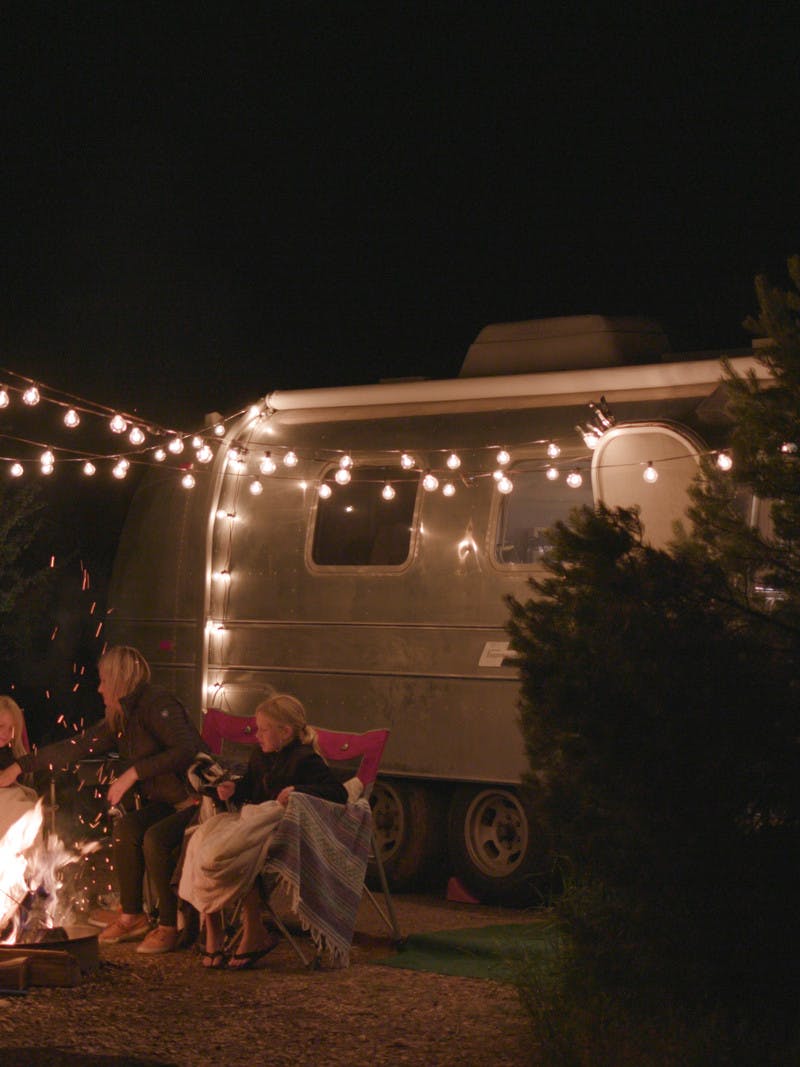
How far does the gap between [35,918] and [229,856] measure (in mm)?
844

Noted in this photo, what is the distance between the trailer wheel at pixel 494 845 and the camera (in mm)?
8805

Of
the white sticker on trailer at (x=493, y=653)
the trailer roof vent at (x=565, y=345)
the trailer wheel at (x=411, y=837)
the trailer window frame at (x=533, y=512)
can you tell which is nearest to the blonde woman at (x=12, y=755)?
the trailer wheel at (x=411, y=837)

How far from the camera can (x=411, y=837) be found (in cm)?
925

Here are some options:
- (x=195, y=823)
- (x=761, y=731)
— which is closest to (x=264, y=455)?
(x=195, y=823)

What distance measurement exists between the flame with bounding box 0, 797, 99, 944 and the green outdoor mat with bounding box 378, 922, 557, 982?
59.1 inches

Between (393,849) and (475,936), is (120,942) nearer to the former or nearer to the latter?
(475,936)

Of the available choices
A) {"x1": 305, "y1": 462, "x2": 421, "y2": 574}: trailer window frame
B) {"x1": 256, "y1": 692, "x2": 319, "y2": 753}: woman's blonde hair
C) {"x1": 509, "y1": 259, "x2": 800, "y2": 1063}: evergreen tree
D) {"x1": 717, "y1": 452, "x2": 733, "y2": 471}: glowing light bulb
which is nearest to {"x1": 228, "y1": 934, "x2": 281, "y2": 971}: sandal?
{"x1": 256, "y1": 692, "x2": 319, "y2": 753}: woman's blonde hair

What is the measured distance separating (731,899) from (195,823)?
3.33 meters

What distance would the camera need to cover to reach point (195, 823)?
24.3 ft

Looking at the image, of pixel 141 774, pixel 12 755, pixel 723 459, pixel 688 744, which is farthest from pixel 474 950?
pixel 688 744

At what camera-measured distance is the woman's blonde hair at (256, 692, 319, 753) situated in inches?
286

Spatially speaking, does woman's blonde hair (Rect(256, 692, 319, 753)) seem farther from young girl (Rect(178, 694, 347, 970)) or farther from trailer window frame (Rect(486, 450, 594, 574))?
trailer window frame (Rect(486, 450, 594, 574))

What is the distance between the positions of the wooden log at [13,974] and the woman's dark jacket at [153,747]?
4.46 ft

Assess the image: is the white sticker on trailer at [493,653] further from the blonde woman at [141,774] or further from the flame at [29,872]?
the flame at [29,872]
